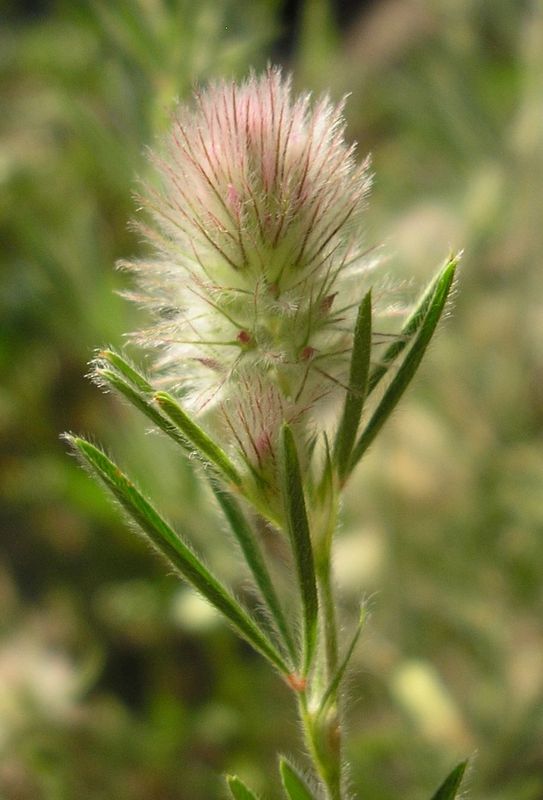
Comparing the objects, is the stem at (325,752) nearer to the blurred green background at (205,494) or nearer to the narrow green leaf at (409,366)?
the narrow green leaf at (409,366)

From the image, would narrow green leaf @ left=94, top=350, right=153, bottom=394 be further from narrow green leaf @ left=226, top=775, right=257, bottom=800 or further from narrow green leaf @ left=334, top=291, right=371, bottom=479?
narrow green leaf @ left=226, top=775, right=257, bottom=800

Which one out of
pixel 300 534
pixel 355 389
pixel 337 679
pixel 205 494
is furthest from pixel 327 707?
pixel 205 494

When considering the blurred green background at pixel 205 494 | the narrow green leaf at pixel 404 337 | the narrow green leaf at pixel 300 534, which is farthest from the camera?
the blurred green background at pixel 205 494

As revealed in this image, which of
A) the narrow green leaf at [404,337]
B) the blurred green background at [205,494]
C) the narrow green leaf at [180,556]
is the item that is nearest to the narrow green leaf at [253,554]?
the narrow green leaf at [180,556]

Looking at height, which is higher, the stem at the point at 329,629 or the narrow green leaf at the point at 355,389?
the narrow green leaf at the point at 355,389

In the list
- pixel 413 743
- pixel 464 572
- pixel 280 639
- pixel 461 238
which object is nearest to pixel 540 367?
pixel 461 238
